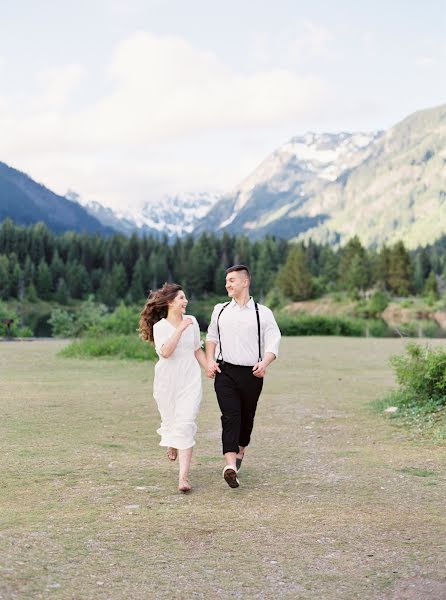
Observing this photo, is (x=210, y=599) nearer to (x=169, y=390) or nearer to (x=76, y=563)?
(x=76, y=563)

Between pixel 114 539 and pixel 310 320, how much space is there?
4703 centimetres

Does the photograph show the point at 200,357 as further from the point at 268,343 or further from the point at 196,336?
the point at 268,343

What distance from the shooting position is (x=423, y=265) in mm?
137625

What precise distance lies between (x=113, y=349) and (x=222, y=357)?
17.6m

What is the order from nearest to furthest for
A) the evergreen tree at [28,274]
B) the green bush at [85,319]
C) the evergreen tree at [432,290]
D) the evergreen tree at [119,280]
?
the green bush at [85,319]
the evergreen tree at [432,290]
the evergreen tree at [28,274]
the evergreen tree at [119,280]

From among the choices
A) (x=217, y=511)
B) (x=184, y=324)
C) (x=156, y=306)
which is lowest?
(x=217, y=511)

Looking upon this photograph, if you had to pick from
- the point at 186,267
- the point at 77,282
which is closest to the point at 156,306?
the point at 77,282

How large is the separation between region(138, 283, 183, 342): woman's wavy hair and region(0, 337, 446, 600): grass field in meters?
1.60

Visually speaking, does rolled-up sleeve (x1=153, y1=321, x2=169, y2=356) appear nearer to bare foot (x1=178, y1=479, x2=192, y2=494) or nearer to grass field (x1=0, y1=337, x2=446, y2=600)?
bare foot (x1=178, y1=479, x2=192, y2=494)

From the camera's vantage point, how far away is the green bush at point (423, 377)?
1194 centimetres

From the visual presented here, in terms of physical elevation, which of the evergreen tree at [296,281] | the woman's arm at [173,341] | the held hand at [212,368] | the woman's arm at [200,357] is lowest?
the held hand at [212,368]

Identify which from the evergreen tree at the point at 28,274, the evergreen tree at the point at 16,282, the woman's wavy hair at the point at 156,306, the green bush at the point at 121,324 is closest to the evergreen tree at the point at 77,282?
the evergreen tree at the point at 28,274

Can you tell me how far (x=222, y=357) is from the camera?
25.3 ft

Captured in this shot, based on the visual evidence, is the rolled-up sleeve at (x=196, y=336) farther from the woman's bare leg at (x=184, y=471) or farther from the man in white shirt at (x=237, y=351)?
the woman's bare leg at (x=184, y=471)
